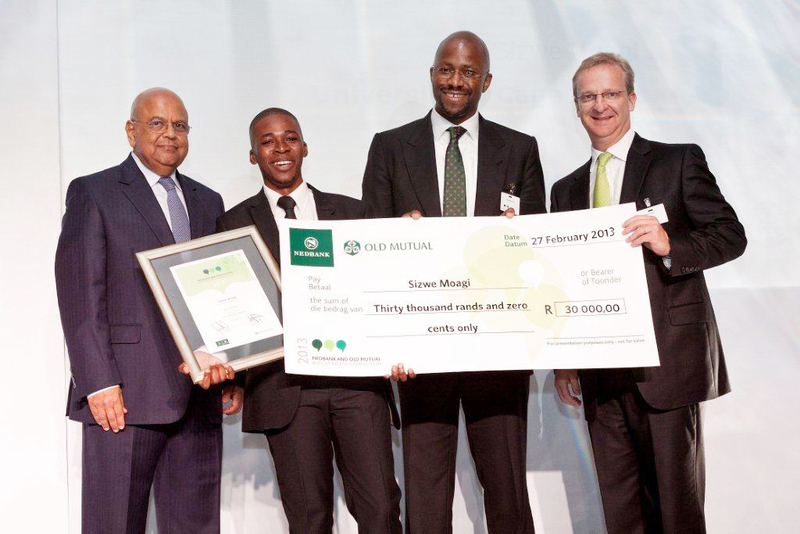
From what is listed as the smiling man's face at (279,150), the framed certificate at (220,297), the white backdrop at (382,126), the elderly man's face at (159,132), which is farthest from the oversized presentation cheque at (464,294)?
the white backdrop at (382,126)

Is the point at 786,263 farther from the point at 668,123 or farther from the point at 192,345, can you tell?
the point at 192,345

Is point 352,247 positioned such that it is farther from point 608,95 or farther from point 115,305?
point 608,95

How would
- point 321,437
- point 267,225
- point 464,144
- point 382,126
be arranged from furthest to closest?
point 382,126
point 464,144
point 267,225
point 321,437

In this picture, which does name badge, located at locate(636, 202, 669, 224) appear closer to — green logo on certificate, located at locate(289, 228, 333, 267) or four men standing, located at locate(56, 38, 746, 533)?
four men standing, located at locate(56, 38, 746, 533)

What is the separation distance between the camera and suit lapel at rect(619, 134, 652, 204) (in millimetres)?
2430

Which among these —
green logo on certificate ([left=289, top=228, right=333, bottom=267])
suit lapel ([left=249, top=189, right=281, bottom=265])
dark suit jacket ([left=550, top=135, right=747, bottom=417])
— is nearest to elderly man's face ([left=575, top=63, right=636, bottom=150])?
dark suit jacket ([left=550, top=135, right=747, bottom=417])

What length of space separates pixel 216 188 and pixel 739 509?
9.30ft

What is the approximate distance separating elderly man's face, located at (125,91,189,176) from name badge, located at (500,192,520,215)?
1.15 m

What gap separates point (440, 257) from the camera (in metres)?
2.37

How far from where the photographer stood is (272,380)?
2387 mm

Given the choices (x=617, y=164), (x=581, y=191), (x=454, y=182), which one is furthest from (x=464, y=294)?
(x=617, y=164)

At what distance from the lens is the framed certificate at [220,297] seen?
2.26m

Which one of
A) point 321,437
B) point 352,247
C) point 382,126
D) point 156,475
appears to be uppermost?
point 382,126

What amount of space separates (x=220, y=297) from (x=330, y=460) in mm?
656
